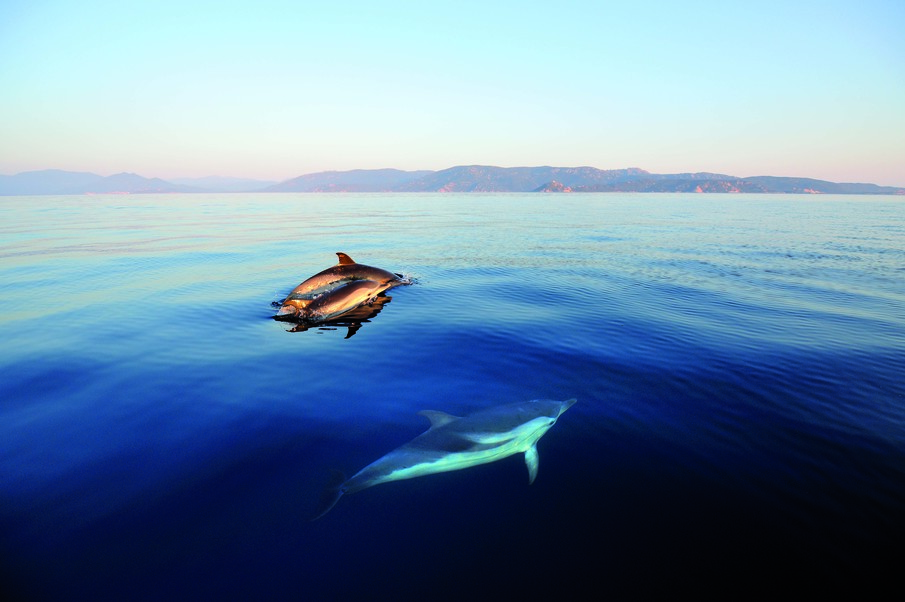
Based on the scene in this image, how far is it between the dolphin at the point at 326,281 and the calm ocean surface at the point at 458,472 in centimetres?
154

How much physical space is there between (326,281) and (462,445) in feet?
44.5

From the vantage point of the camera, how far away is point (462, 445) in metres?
6.99

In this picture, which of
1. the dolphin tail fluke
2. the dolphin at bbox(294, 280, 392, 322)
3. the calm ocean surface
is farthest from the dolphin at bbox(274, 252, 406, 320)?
the dolphin tail fluke

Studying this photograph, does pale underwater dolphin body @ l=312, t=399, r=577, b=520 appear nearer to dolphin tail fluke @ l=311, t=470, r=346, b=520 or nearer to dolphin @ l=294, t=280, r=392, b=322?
dolphin tail fluke @ l=311, t=470, r=346, b=520

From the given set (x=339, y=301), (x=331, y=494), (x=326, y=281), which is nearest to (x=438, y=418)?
(x=331, y=494)

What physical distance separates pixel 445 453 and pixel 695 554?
3.60 metres

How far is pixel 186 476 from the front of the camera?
6781 mm

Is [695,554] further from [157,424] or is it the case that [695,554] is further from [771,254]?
[771,254]

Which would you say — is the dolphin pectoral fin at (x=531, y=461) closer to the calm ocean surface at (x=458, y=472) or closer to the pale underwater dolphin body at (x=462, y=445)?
the pale underwater dolphin body at (x=462, y=445)

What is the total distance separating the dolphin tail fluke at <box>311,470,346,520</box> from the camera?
235 inches

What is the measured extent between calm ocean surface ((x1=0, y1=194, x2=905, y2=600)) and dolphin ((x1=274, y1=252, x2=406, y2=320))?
1.54 meters

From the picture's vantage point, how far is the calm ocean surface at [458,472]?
504 centimetres

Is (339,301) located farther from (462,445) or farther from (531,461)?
(531,461)

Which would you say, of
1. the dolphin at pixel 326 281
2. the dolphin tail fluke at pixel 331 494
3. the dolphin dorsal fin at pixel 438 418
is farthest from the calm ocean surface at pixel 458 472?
the dolphin at pixel 326 281
